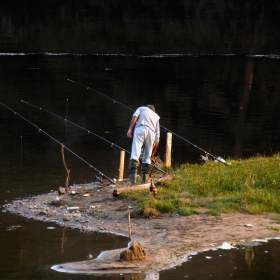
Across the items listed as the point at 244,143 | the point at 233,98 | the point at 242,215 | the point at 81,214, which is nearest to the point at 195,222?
the point at 242,215

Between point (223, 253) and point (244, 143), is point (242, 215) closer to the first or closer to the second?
point (223, 253)

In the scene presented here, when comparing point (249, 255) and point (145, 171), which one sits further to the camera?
point (145, 171)

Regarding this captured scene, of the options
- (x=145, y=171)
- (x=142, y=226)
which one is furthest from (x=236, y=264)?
(x=145, y=171)

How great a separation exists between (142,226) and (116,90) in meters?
21.1

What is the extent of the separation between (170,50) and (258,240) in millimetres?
38760

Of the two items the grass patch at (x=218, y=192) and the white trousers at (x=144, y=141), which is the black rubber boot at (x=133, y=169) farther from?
the grass patch at (x=218, y=192)

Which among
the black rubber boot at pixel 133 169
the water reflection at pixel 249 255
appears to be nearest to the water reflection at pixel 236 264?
the water reflection at pixel 249 255

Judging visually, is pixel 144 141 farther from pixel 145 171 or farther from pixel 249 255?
pixel 249 255

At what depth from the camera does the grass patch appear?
1225cm

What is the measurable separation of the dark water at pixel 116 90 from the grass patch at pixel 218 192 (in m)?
1.32

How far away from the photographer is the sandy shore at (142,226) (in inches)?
394

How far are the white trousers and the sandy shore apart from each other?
2.46 feet

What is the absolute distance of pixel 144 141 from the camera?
14.0 m

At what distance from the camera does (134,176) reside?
1415 centimetres
